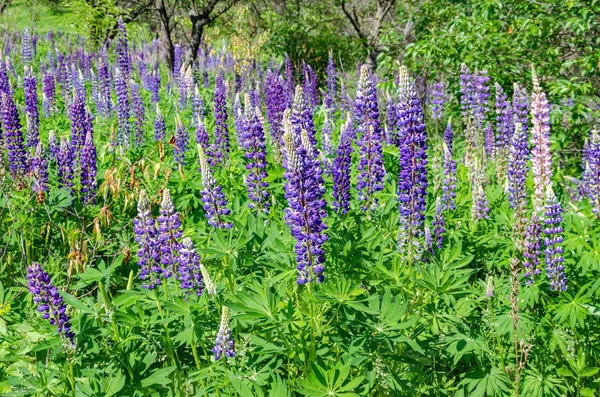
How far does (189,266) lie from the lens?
109 inches

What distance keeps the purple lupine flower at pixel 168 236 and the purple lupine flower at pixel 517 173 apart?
2.20m

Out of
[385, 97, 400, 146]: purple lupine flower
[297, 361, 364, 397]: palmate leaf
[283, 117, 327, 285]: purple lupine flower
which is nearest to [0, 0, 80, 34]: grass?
[385, 97, 400, 146]: purple lupine flower

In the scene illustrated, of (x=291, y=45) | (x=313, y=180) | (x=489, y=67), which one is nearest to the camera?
(x=313, y=180)

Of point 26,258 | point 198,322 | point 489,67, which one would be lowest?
point 26,258

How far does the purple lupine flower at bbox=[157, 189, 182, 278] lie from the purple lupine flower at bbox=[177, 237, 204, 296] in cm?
7

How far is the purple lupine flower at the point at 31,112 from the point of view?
521 cm

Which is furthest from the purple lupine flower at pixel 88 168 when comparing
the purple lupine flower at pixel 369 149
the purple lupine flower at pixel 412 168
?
the purple lupine flower at pixel 412 168

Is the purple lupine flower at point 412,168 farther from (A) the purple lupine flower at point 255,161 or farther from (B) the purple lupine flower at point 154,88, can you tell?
(B) the purple lupine flower at point 154,88

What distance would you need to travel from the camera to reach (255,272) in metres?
3.07

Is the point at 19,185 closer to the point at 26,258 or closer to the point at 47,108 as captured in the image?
the point at 26,258

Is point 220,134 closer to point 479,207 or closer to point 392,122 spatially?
point 392,122

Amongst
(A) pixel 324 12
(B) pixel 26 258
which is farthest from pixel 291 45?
(B) pixel 26 258

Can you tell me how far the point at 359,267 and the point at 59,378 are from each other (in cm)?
149

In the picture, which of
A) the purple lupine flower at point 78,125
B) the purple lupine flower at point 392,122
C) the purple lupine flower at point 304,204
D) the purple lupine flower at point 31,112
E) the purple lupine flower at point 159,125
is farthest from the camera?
the purple lupine flower at point 159,125
